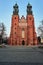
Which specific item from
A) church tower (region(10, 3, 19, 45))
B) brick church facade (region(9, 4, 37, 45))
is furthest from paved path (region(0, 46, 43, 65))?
brick church facade (region(9, 4, 37, 45))

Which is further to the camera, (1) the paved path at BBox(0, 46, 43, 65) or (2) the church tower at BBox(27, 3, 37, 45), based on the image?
(2) the church tower at BBox(27, 3, 37, 45)

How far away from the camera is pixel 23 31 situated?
331ft

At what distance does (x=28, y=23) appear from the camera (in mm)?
101312

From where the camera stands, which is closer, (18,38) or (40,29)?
(40,29)

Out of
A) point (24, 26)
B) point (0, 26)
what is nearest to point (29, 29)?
point (24, 26)

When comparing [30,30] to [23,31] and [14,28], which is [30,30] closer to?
[23,31]

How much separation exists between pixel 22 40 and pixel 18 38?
7.47 ft

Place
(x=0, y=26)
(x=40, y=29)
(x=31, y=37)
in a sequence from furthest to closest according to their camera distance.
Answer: (x=31, y=37)
(x=0, y=26)
(x=40, y=29)

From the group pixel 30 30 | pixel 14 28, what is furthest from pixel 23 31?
pixel 14 28

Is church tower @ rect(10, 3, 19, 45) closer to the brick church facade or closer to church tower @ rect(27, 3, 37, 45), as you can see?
the brick church facade

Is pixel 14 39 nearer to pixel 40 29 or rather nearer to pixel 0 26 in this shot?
pixel 0 26

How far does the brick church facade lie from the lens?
9906 centimetres

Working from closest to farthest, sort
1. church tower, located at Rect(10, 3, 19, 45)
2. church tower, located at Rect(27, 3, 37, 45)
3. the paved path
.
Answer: the paved path
church tower, located at Rect(10, 3, 19, 45)
church tower, located at Rect(27, 3, 37, 45)

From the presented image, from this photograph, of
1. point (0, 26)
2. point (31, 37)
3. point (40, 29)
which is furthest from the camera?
point (31, 37)
